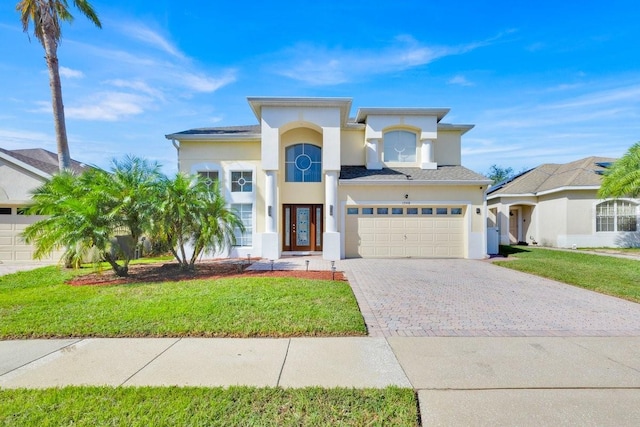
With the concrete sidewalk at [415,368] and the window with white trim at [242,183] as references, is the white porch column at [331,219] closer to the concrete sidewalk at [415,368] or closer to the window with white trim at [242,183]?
the window with white trim at [242,183]

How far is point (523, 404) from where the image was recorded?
2.98 meters

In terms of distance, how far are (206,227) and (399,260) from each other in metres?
7.88

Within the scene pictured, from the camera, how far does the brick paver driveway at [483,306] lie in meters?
5.05

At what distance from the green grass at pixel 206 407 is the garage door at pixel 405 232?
1062 centimetres

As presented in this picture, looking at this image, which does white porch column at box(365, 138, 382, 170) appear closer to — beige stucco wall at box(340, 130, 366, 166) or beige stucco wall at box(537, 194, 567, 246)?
beige stucco wall at box(340, 130, 366, 166)

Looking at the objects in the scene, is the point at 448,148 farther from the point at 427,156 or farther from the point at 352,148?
the point at 352,148

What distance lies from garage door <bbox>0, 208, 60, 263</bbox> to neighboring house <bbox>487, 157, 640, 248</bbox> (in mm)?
24144

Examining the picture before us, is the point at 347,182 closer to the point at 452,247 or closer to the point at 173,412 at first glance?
the point at 452,247

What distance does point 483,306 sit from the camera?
6.37m

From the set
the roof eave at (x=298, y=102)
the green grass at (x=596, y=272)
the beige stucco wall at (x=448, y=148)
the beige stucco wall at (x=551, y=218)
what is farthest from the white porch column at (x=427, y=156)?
the beige stucco wall at (x=551, y=218)

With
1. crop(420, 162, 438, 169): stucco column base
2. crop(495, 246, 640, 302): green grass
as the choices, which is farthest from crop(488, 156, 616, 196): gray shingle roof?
crop(420, 162, 438, 169): stucco column base

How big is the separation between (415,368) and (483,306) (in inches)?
138

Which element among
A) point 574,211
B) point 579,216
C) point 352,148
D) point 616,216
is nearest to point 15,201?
point 352,148

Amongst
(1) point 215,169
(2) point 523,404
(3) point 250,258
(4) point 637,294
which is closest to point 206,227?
(3) point 250,258
